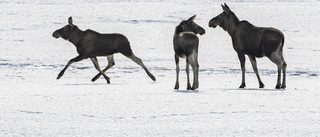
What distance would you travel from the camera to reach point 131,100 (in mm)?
7727

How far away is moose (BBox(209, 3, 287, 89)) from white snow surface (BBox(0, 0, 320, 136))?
49 cm

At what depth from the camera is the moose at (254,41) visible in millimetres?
9531

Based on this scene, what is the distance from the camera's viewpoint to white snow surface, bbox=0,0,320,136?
592 cm

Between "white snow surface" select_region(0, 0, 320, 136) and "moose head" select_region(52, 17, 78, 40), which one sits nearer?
"white snow surface" select_region(0, 0, 320, 136)

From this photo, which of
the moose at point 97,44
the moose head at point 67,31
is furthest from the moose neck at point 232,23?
the moose head at point 67,31

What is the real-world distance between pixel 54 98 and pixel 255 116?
287cm

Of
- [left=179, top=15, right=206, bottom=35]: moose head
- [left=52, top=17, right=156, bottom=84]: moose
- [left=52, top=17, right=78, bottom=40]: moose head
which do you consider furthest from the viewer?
[left=52, top=17, right=78, bottom=40]: moose head

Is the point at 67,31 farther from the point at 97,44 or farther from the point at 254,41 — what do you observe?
the point at 254,41

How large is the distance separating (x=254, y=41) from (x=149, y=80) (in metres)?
2.76

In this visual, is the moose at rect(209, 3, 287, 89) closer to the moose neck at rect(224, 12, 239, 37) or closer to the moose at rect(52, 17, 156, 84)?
the moose neck at rect(224, 12, 239, 37)

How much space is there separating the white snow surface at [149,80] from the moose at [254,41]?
0.49 metres

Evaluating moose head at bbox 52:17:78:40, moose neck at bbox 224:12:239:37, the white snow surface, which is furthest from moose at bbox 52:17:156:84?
moose neck at bbox 224:12:239:37

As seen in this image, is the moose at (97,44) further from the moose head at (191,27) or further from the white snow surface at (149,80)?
the moose head at (191,27)

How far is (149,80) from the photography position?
38.5 ft
